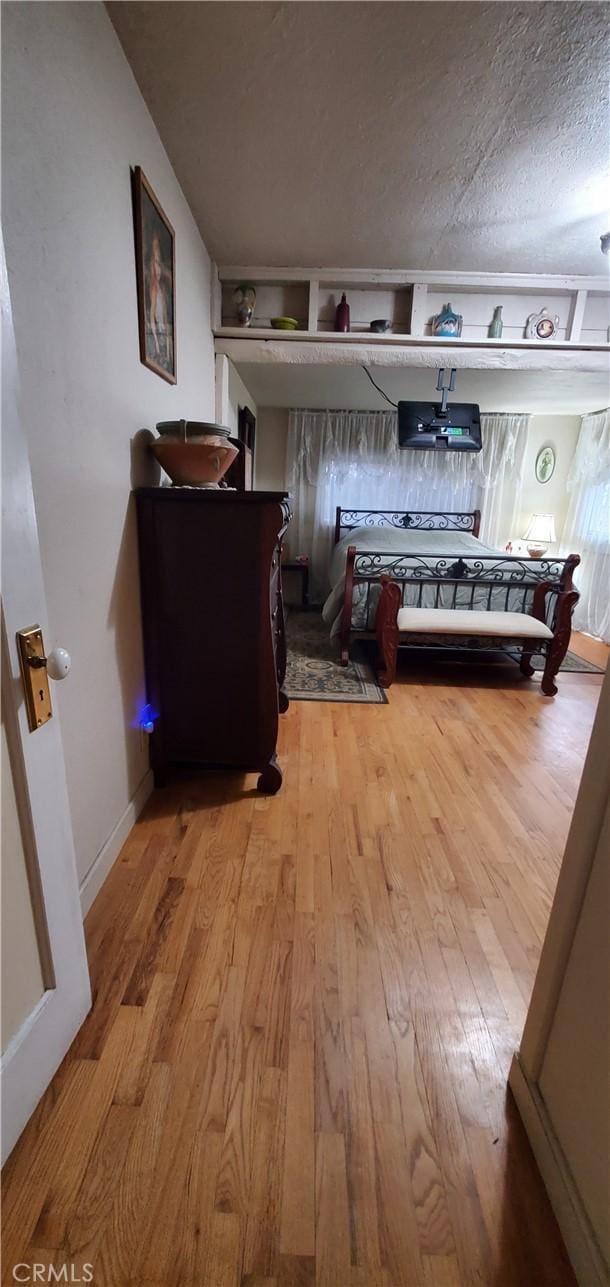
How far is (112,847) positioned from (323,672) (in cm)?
203

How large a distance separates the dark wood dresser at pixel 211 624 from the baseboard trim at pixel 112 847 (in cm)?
11

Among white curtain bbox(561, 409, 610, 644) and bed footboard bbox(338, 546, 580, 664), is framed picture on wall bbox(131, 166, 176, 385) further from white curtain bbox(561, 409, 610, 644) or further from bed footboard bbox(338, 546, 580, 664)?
white curtain bbox(561, 409, 610, 644)

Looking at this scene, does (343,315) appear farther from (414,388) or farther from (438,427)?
(438,427)

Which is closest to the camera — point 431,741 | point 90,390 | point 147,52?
point 90,390

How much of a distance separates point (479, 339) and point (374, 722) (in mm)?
2269

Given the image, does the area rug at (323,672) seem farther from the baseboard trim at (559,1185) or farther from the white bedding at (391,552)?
the baseboard trim at (559,1185)

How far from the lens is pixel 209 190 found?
2.05m

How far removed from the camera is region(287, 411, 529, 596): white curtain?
17.5ft

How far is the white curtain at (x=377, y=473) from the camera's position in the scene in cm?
535

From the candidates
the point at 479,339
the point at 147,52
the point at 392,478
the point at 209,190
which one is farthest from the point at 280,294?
the point at 392,478

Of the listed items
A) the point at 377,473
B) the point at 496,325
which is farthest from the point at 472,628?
the point at 377,473

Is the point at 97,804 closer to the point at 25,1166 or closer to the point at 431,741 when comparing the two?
the point at 25,1166

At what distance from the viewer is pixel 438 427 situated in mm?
4672

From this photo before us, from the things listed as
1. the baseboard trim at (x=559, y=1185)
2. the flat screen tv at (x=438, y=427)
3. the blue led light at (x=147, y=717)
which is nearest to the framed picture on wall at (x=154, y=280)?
the blue led light at (x=147, y=717)
